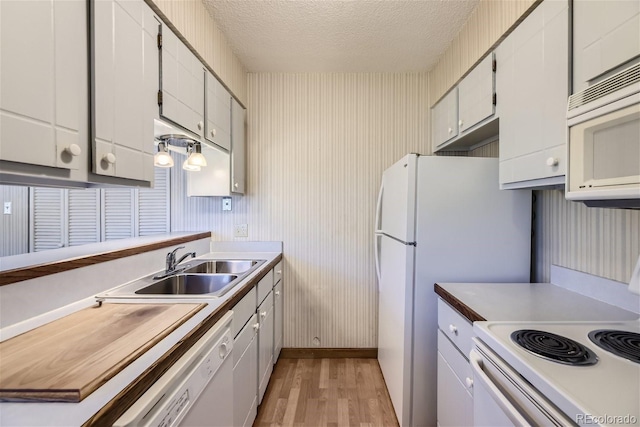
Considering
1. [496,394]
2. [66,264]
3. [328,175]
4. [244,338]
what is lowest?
[244,338]

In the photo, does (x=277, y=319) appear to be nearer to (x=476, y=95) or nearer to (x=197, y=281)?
(x=197, y=281)

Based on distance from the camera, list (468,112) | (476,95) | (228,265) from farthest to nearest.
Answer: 1. (228,265)
2. (468,112)
3. (476,95)

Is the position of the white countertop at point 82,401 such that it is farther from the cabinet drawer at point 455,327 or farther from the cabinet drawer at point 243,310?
the cabinet drawer at point 455,327

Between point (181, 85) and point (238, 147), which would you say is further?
point (238, 147)

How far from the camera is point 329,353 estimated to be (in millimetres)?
2520

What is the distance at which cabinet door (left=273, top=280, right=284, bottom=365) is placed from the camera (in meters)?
2.23

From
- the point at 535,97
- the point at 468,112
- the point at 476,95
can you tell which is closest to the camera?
the point at 535,97

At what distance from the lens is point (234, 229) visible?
2510 millimetres

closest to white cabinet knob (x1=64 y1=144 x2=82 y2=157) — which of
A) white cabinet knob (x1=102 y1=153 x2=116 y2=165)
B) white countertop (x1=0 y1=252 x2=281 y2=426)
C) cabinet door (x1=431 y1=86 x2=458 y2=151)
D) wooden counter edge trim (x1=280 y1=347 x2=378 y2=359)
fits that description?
white cabinet knob (x1=102 y1=153 x2=116 y2=165)

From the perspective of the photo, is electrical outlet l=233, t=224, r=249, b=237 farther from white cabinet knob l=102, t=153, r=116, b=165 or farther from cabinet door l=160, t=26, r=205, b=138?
white cabinet knob l=102, t=153, r=116, b=165

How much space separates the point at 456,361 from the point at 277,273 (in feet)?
4.73

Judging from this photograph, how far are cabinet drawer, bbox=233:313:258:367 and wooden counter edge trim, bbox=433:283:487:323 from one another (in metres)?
1.04

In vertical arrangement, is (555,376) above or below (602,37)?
below

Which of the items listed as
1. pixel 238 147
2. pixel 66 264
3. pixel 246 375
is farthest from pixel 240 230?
pixel 66 264
